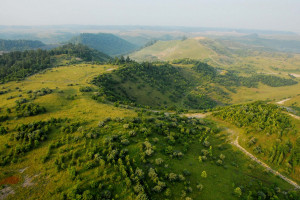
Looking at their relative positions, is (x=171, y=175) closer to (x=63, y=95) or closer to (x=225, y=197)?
(x=225, y=197)

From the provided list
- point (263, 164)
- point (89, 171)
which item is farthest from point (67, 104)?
point (263, 164)

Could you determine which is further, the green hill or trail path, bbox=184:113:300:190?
the green hill

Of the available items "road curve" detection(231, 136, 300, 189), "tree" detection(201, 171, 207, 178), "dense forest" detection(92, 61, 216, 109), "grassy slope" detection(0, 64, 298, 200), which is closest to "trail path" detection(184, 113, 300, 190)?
"road curve" detection(231, 136, 300, 189)

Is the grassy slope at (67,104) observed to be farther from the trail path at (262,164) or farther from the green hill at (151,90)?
the trail path at (262,164)

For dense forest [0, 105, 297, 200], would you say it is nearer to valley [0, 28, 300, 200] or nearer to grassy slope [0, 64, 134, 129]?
valley [0, 28, 300, 200]

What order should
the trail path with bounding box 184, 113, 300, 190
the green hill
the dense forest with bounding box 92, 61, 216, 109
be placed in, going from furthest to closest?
the dense forest with bounding box 92, 61, 216, 109, the green hill, the trail path with bounding box 184, 113, 300, 190

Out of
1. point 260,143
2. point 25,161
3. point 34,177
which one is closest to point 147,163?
point 34,177

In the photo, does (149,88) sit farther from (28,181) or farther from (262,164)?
(28,181)

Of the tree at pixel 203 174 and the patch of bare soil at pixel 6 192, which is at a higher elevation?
the patch of bare soil at pixel 6 192

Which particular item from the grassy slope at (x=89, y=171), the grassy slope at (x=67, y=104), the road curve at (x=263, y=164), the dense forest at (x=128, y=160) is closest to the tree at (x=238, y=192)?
the dense forest at (x=128, y=160)

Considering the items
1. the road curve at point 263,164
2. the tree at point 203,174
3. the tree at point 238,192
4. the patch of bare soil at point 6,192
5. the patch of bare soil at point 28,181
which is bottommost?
the road curve at point 263,164

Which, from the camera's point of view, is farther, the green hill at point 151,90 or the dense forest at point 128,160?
the green hill at point 151,90

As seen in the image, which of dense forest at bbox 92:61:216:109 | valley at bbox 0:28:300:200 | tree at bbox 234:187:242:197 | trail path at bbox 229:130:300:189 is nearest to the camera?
valley at bbox 0:28:300:200
